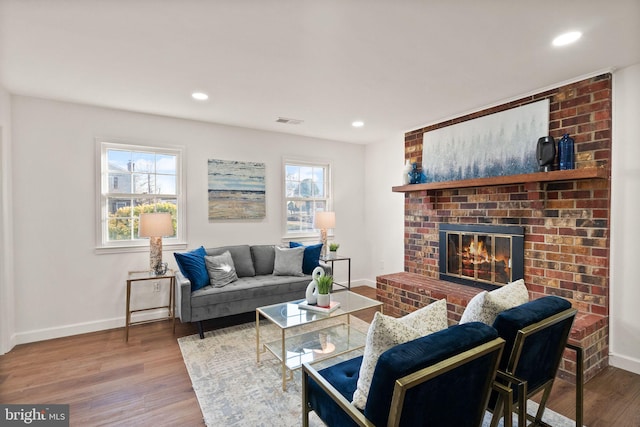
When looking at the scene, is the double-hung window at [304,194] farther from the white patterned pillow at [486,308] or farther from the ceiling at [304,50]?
the white patterned pillow at [486,308]

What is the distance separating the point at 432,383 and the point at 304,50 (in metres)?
2.19

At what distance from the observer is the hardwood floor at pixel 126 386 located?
203 cm

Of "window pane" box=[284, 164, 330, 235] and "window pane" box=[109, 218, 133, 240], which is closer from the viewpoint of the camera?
"window pane" box=[109, 218, 133, 240]

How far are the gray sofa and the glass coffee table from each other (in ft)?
2.17

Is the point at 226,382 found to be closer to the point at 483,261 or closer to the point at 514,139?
the point at 483,261

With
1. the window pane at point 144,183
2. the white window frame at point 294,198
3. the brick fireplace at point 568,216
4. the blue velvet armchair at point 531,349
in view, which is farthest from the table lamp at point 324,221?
the blue velvet armchair at point 531,349

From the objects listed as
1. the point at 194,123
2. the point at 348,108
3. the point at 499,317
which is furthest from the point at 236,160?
the point at 499,317

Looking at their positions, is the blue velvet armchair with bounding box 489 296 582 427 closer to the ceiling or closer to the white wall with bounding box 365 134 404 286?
the ceiling

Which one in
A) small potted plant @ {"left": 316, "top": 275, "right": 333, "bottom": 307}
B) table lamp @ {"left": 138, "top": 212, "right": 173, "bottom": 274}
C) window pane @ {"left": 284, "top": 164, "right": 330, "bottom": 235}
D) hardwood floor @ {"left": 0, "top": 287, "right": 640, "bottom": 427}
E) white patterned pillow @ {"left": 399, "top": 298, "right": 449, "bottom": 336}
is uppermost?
window pane @ {"left": 284, "top": 164, "right": 330, "bottom": 235}

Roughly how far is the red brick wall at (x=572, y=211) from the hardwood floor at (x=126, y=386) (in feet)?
1.63

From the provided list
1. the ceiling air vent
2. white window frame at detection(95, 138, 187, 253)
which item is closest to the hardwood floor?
white window frame at detection(95, 138, 187, 253)

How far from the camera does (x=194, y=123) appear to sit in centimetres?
404

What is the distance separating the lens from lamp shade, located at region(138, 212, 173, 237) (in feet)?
10.7

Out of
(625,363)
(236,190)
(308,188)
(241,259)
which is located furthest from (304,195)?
(625,363)
